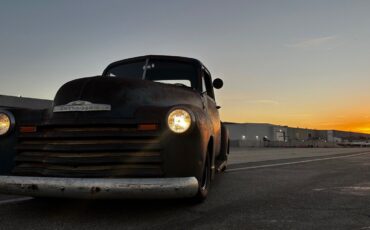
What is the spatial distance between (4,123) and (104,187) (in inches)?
61.7

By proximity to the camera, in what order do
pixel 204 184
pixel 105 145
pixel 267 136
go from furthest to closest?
pixel 267 136 < pixel 204 184 < pixel 105 145

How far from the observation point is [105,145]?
143 inches

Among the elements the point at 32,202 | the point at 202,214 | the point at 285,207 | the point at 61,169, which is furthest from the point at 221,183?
the point at 61,169

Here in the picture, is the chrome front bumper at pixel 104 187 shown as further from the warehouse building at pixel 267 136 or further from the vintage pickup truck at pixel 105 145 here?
the warehouse building at pixel 267 136

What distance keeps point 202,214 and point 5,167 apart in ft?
7.10

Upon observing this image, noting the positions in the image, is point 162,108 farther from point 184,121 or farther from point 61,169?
point 61,169

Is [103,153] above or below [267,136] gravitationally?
below

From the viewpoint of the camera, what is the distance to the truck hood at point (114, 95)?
379 centimetres

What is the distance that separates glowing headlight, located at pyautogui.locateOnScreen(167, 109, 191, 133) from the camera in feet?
12.2

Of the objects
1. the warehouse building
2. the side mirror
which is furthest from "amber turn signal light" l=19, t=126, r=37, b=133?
the warehouse building

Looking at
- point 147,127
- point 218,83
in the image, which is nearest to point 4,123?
point 147,127

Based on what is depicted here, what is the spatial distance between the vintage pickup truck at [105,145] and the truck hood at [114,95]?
0.01 meters

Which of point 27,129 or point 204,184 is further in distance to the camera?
point 204,184

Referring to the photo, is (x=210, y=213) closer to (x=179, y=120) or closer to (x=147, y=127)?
(x=179, y=120)
